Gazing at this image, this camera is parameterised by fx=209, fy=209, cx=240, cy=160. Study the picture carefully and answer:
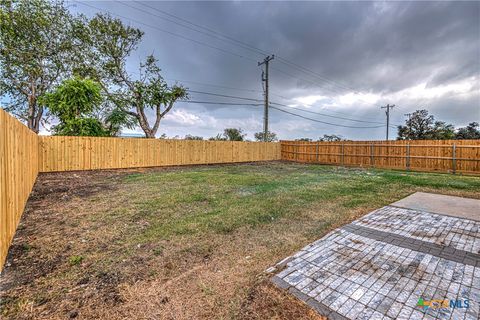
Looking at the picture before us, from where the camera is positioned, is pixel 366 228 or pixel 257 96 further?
pixel 257 96

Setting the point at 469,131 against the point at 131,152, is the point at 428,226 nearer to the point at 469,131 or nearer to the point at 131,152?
the point at 131,152

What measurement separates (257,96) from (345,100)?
12948 mm

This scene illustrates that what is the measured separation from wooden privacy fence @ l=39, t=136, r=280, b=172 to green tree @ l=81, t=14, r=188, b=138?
5079 millimetres

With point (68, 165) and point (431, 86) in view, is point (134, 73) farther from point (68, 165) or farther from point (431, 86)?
point (431, 86)

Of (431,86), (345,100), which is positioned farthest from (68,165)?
(345,100)

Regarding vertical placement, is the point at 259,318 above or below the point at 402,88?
below

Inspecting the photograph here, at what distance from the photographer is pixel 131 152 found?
1112 centimetres

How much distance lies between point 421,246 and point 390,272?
946mm

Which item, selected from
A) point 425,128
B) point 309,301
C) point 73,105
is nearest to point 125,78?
point 73,105

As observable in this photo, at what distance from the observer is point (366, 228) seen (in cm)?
314

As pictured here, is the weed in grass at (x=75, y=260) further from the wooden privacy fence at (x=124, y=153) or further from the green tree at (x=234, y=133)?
the green tree at (x=234, y=133)

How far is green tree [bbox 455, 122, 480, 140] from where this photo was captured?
20.4 meters

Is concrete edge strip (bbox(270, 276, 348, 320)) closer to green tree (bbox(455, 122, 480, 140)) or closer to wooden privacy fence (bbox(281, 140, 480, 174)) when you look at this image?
wooden privacy fence (bbox(281, 140, 480, 174))

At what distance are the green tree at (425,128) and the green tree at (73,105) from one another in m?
28.7
